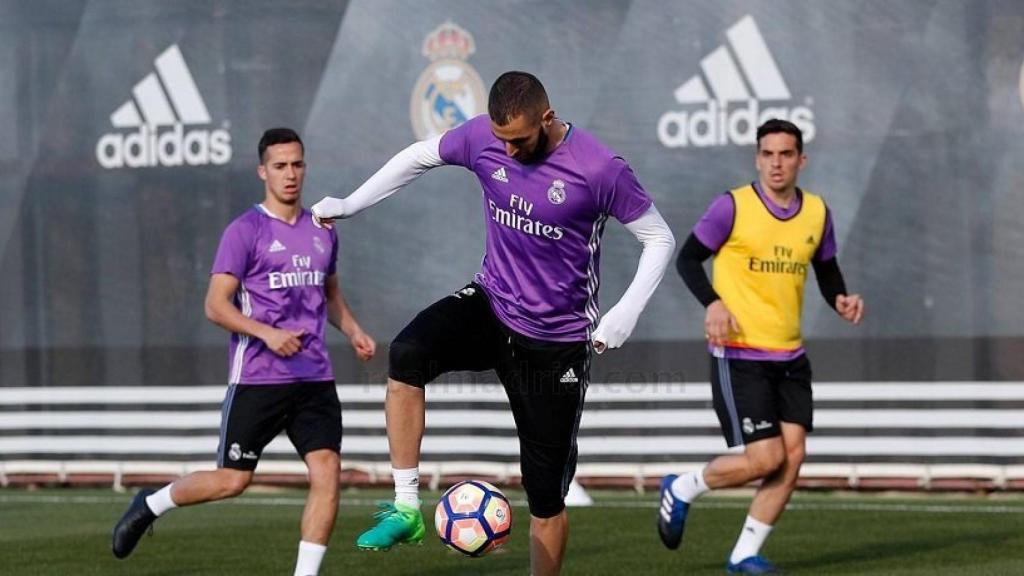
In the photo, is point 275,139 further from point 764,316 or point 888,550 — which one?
point 888,550

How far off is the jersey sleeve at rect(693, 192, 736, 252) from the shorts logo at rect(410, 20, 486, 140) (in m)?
4.88

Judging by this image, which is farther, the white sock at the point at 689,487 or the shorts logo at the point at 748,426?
the white sock at the point at 689,487

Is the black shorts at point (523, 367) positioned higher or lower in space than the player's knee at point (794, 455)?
higher

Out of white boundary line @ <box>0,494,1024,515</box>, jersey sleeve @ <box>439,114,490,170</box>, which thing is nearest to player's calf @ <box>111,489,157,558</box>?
jersey sleeve @ <box>439,114,490,170</box>

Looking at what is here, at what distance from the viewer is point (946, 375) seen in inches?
550

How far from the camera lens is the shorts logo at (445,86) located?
1496 centimetres

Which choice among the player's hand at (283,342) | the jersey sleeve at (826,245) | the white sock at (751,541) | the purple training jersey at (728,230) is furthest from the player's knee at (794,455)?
the player's hand at (283,342)

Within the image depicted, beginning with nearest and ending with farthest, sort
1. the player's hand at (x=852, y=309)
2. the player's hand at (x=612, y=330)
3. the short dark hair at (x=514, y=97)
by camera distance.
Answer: the short dark hair at (x=514, y=97), the player's hand at (x=612, y=330), the player's hand at (x=852, y=309)

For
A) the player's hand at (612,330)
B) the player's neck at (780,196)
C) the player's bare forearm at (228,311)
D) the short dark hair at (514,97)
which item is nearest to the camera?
the short dark hair at (514,97)

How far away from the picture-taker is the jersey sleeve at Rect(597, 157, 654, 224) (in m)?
7.81

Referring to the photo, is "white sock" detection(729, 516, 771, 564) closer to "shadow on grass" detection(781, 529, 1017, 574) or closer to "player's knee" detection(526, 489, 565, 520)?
"shadow on grass" detection(781, 529, 1017, 574)

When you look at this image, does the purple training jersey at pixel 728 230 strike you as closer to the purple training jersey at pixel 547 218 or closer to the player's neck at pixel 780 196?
the player's neck at pixel 780 196

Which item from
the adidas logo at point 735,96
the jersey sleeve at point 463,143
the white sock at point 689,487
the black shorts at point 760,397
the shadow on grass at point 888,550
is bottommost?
the shadow on grass at point 888,550

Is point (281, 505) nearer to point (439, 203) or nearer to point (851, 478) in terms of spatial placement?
point (439, 203)
